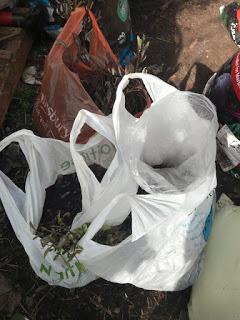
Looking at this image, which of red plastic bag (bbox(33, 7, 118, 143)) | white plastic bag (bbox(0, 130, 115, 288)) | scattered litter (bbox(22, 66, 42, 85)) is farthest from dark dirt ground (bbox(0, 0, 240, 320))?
red plastic bag (bbox(33, 7, 118, 143))

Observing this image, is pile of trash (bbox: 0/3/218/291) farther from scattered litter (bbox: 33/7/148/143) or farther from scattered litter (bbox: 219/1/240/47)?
scattered litter (bbox: 219/1/240/47)

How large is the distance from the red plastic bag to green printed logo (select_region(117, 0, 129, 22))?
9.7 inches

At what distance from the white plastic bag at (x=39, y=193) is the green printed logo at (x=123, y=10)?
0.55 meters

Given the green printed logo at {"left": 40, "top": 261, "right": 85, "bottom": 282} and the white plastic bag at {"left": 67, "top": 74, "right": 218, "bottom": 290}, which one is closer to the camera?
the white plastic bag at {"left": 67, "top": 74, "right": 218, "bottom": 290}

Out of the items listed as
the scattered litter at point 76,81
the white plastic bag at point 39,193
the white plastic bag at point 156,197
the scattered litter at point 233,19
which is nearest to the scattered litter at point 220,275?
the white plastic bag at point 156,197

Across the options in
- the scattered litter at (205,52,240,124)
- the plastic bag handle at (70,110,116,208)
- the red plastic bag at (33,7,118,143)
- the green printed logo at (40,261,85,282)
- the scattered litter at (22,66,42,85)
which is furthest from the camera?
the scattered litter at (22,66,42,85)

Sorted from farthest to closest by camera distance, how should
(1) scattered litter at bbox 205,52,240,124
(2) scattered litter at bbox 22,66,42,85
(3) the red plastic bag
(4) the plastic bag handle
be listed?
(2) scattered litter at bbox 22,66,42,85, (1) scattered litter at bbox 205,52,240,124, (3) the red plastic bag, (4) the plastic bag handle

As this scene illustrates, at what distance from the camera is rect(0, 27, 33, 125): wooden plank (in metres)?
1.50

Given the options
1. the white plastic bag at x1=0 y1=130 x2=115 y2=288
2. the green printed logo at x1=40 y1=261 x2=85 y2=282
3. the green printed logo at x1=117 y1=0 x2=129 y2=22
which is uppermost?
the green printed logo at x1=117 y1=0 x2=129 y2=22

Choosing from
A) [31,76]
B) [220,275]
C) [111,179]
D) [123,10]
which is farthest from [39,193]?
[123,10]

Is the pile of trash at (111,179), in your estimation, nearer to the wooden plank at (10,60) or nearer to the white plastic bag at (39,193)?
the white plastic bag at (39,193)

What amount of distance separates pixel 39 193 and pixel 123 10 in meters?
0.74

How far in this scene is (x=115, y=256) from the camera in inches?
42.8

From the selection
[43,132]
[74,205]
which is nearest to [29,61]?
[43,132]
